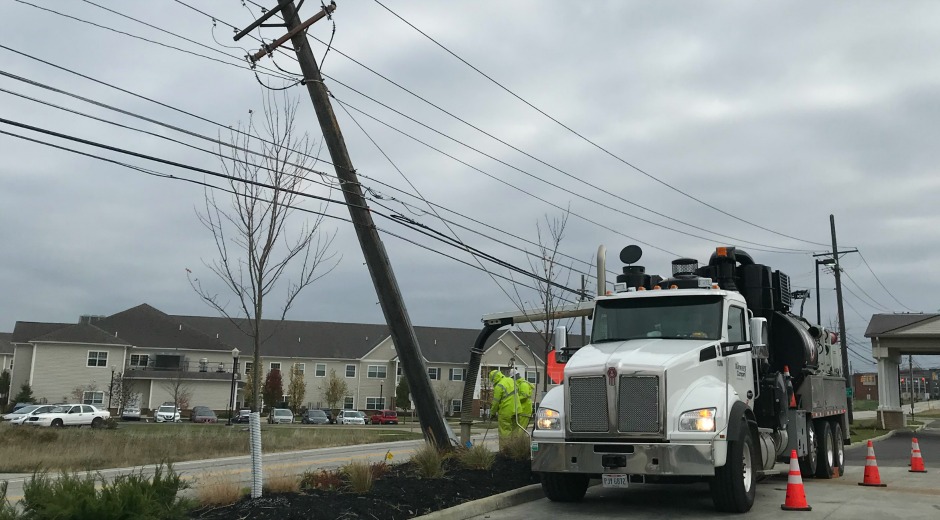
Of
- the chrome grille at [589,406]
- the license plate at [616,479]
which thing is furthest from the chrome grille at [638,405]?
the license plate at [616,479]

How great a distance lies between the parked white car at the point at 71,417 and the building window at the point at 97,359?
21.8 meters

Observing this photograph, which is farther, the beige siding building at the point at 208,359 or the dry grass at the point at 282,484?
the beige siding building at the point at 208,359

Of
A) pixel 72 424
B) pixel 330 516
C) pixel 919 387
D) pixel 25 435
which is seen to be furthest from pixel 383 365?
pixel 919 387

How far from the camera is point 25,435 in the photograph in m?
26.0

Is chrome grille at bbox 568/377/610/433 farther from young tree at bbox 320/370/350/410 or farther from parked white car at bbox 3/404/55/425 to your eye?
young tree at bbox 320/370/350/410

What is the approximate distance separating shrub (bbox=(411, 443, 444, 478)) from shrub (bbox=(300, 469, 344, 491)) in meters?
1.28

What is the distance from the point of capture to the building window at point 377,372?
80.2m

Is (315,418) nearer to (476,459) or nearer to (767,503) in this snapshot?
(476,459)

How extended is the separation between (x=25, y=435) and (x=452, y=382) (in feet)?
188

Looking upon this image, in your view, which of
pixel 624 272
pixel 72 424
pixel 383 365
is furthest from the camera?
pixel 383 365

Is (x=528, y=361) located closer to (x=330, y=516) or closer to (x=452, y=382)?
(x=452, y=382)

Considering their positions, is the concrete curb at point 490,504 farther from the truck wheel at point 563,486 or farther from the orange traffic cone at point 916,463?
the orange traffic cone at point 916,463

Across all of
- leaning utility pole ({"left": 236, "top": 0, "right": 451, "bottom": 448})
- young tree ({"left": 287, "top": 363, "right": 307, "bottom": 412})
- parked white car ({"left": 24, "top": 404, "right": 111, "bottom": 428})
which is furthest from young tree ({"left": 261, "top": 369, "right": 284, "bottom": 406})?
leaning utility pole ({"left": 236, "top": 0, "right": 451, "bottom": 448})

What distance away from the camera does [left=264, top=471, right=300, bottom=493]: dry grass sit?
905 cm
